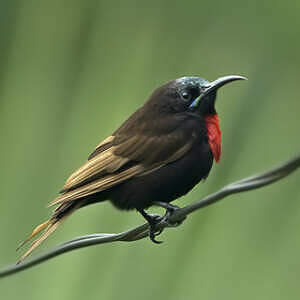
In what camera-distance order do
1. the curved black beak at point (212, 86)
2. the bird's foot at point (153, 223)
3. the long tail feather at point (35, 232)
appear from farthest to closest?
the curved black beak at point (212, 86) → the bird's foot at point (153, 223) → the long tail feather at point (35, 232)

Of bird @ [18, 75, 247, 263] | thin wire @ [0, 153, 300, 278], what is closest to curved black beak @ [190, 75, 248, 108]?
bird @ [18, 75, 247, 263]

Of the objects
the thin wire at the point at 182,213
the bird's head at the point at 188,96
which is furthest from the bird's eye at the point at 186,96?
the thin wire at the point at 182,213

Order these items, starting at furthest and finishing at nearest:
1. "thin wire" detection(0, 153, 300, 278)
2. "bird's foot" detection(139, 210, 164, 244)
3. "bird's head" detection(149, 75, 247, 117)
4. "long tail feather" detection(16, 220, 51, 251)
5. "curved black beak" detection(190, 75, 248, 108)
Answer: "bird's head" detection(149, 75, 247, 117)
"curved black beak" detection(190, 75, 248, 108)
"bird's foot" detection(139, 210, 164, 244)
"long tail feather" detection(16, 220, 51, 251)
"thin wire" detection(0, 153, 300, 278)

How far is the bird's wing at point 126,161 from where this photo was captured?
12.8 ft

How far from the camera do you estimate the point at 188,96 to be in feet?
13.9

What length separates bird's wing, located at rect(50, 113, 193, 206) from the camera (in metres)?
3.90

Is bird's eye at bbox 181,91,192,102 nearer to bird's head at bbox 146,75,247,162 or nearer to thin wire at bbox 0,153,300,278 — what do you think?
bird's head at bbox 146,75,247,162

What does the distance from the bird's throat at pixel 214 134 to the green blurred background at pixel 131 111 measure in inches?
3.6

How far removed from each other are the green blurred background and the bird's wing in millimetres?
259

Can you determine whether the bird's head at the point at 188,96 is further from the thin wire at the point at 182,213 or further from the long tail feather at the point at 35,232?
the long tail feather at the point at 35,232

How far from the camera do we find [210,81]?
4359 millimetres

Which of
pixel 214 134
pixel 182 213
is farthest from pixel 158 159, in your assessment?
pixel 182 213

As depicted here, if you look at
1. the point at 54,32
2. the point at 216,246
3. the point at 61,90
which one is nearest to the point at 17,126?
the point at 61,90

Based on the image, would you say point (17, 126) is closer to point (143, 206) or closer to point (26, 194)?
point (26, 194)
